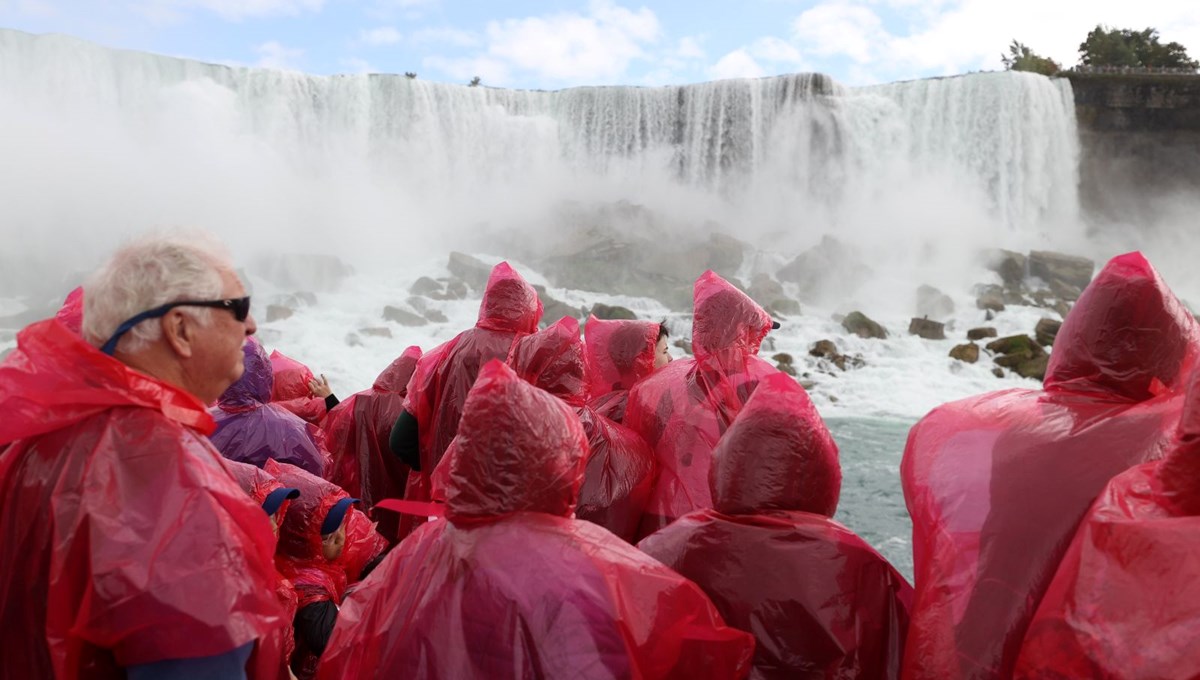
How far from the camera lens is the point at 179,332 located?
1.26 meters

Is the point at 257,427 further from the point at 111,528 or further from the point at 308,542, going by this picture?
the point at 111,528

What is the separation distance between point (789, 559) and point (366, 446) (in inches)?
110

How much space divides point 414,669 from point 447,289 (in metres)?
18.6

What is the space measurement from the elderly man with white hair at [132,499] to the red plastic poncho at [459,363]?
6.56ft

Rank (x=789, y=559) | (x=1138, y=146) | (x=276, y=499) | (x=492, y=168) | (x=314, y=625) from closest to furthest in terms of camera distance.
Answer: (x=789, y=559) → (x=276, y=499) → (x=314, y=625) → (x=492, y=168) → (x=1138, y=146)

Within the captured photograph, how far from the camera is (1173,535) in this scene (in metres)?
1.08

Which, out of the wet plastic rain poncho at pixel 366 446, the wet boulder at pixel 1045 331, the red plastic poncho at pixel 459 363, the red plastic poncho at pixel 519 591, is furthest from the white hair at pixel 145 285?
the wet boulder at pixel 1045 331

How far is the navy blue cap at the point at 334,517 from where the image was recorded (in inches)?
86.5

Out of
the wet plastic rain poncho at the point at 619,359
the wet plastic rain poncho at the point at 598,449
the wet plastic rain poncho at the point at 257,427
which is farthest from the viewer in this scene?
the wet plastic rain poncho at the point at 619,359

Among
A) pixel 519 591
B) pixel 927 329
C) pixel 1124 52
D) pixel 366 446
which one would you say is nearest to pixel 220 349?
pixel 519 591

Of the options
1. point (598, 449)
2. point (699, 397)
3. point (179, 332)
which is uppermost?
point (179, 332)

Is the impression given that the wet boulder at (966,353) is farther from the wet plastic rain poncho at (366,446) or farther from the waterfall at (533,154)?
the wet plastic rain poncho at (366,446)

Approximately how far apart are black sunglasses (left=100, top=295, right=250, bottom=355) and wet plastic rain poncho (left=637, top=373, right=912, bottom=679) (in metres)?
0.89

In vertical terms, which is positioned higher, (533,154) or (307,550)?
(533,154)
